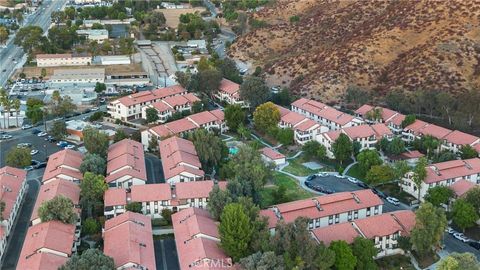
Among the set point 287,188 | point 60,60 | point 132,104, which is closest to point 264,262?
point 287,188

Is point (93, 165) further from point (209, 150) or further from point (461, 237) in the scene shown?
point (461, 237)

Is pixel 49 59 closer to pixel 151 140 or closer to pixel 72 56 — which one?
pixel 72 56

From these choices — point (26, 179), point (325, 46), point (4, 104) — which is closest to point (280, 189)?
point (26, 179)

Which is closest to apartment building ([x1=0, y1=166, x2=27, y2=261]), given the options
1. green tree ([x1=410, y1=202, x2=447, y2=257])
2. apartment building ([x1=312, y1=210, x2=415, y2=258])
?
apartment building ([x1=312, y1=210, x2=415, y2=258])

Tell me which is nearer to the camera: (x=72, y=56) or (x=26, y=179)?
(x=26, y=179)

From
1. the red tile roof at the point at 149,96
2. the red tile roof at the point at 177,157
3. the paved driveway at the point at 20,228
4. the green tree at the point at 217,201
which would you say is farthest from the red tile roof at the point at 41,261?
the red tile roof at the point at 149,96

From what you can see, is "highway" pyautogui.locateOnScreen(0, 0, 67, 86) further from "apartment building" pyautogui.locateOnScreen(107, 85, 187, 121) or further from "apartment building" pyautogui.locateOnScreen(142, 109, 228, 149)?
"apartment building" pyautogui.locateOnScreen(142, 109, 228, 149)
